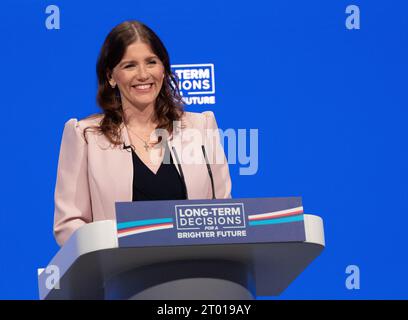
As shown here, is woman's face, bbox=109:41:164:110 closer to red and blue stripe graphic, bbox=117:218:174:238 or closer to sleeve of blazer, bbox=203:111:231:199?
sleeve of blazer, bbox=203:111:231:199

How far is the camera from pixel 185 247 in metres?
2.45

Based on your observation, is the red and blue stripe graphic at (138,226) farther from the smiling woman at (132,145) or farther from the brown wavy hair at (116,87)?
the brown wavy hair at (116,87)

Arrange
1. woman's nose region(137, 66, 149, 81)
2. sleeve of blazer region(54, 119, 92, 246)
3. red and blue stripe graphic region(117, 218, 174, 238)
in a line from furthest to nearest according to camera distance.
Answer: woman's nose region(137, 66, 149, 81)
sleeve of blazer region(54, 119, 92, 246)
red and blue stripe graphic region(117, 218, 174, 238)

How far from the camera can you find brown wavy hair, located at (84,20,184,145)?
3301 millimetres

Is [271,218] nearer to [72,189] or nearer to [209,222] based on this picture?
[209,222]

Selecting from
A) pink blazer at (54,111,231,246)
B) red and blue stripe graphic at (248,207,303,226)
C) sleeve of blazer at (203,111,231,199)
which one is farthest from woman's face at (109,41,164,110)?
red and blue stripe graphic at (248,207,303,226)

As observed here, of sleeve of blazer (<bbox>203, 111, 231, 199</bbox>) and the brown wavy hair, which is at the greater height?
the brown wavy hair

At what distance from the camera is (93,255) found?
8.13ft

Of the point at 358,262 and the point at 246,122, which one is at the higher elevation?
the point at 246,122

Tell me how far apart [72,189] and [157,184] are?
263 mm

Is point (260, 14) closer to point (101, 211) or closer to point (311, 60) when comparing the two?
point (311, 60)

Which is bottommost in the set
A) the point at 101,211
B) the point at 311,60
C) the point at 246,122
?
the point at 101,211
